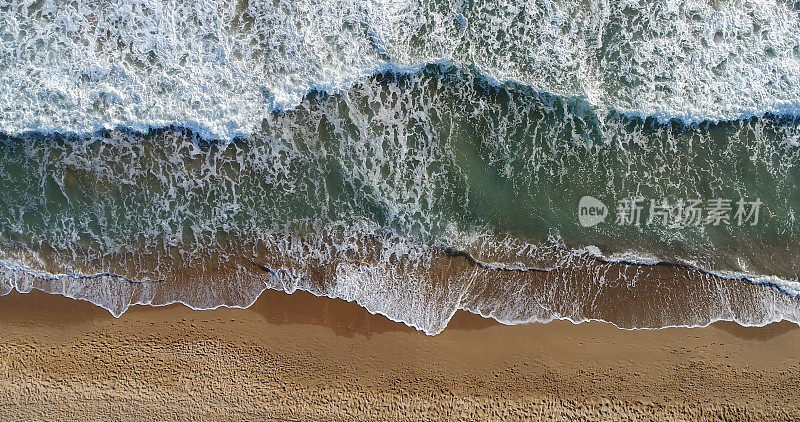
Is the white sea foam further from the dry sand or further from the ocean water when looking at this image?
the dry sand

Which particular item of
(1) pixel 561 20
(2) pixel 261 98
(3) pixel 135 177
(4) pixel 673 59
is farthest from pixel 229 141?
(4) pixel 673 59

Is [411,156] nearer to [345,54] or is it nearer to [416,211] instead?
[416,211]

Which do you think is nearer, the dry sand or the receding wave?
the dry sand

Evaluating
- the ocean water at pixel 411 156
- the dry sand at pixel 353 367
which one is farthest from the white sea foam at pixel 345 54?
the dry sand at pixel 353 367

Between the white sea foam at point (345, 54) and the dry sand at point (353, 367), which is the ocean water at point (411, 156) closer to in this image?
the white sea foam at point (345, 54)

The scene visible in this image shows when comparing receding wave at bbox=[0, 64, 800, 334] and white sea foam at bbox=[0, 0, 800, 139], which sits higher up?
white sea foam at bbox=[0, 0, 800, 139]

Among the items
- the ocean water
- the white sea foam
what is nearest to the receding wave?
the ocean water

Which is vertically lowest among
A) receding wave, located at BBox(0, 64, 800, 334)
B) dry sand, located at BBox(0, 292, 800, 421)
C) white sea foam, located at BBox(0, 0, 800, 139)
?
dry sand, located at BBox(0, 292, 800, 421)
